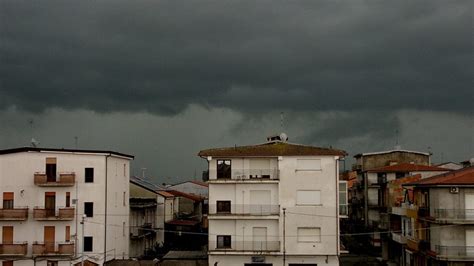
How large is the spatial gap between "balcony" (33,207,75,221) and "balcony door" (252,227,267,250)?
1530cm

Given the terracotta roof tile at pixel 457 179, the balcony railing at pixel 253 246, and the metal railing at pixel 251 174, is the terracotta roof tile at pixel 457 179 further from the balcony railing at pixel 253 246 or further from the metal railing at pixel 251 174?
the balcony railing at pixel 253 246

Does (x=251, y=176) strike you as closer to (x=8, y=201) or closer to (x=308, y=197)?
(x=308, y=197)

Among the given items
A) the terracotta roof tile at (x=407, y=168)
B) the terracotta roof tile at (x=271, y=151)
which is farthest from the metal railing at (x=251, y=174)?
the terracotta roof tile at (x=407, y=168)

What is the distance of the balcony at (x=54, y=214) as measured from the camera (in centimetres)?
5650

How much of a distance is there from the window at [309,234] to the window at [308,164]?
196 inches

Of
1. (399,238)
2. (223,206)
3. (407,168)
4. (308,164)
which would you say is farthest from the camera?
(407,168)

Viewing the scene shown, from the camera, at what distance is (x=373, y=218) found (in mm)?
83938

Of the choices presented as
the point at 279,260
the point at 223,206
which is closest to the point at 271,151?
the point at 223,206

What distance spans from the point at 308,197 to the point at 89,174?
1884 centimetres

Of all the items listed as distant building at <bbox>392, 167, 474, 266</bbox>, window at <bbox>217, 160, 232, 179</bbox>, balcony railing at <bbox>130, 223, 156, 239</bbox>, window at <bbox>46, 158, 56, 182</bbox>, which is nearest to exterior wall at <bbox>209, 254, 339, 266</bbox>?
window at <bbox>217, 160, 232, 179</bbox>

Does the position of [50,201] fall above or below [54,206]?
above

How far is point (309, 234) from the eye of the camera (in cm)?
5609

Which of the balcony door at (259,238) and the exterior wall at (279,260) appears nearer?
the exterior wall at (279,260)

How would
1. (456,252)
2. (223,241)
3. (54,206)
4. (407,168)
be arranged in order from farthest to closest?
(407,168), (54,206), (223,241), (456,252)
